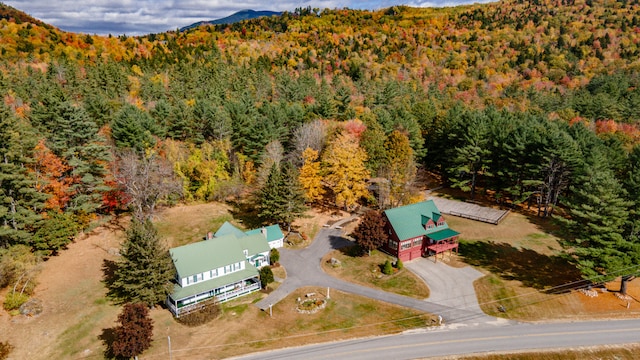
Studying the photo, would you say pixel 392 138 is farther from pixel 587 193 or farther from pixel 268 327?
pixel 268 327

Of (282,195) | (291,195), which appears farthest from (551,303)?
(282,195)

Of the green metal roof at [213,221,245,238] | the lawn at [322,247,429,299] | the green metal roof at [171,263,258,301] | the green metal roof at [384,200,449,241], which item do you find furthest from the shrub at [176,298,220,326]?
the green metal roof at [384,200,449,241]

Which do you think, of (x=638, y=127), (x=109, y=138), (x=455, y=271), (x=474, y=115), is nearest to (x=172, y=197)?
(x=109, y=138)

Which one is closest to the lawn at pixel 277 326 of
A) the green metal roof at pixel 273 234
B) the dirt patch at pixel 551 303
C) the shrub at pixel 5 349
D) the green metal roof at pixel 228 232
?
the dirt patch at pixel 551 303

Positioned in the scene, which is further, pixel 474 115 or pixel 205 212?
pixel 474 115

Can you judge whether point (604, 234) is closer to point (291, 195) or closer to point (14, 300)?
point (291, 195)

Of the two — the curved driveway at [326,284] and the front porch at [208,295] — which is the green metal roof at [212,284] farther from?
the curved driveway at [326,284]

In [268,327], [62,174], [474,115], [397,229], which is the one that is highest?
[474,115]
